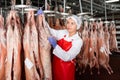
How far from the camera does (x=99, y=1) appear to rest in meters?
6.13

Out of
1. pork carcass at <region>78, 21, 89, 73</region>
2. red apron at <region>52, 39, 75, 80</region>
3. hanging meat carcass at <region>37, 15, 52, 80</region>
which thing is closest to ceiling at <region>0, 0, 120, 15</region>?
pork carcass at <region>78, 21, 89, 73</region>

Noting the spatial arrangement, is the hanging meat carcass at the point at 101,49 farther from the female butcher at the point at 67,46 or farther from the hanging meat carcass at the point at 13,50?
the hanging meat carcass at the point at 13,50

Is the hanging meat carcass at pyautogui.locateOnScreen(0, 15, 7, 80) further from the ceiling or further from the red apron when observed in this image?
the ceiling

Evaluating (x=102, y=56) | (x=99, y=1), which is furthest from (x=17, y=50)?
(x=99, y=1)

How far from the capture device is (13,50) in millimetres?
2426

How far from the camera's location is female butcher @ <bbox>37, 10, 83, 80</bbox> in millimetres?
3064

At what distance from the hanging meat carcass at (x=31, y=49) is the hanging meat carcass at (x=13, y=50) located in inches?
3.2

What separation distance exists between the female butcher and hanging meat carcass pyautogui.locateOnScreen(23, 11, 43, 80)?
20.6 inches

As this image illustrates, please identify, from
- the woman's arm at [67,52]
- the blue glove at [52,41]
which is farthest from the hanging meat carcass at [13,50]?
the woman's arm at [67,52]

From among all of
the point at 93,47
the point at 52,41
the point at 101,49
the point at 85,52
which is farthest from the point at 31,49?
the point at 101,49

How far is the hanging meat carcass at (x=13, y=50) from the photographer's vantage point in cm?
241

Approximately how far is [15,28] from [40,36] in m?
0.32

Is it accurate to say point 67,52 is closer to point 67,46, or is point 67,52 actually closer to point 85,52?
point 67,46

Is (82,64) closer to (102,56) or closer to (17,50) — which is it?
(102,56)
